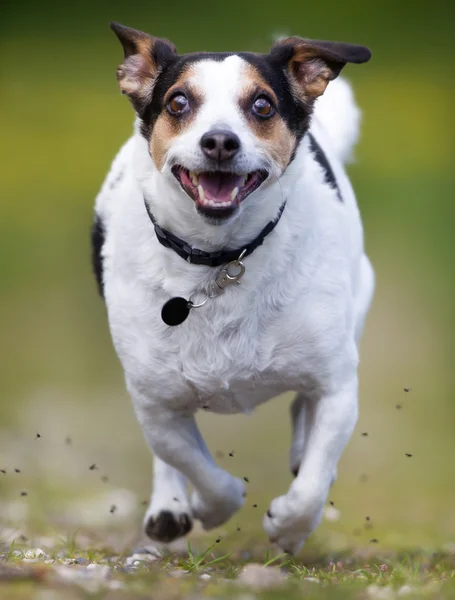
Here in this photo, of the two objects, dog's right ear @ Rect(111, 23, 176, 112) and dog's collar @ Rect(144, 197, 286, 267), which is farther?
dog's right ear @ Rect(111, 23, 176, 112)

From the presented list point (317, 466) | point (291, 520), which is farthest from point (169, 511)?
point (317, 466)

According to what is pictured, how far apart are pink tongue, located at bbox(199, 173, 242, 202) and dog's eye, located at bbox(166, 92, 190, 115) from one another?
0.27 m

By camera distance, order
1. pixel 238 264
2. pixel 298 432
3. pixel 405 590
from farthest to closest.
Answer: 1. pixel 298 432
2. pixel 238 264
3. pixel 405 590

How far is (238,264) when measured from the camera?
17.1 feet

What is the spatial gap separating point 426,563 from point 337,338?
1041 mm

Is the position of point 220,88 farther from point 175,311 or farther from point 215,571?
point 215,571

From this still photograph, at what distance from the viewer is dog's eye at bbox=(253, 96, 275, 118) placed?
5.02m

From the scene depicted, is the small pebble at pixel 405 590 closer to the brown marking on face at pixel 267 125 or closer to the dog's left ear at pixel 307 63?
the brown marking on face at pixel 267 125

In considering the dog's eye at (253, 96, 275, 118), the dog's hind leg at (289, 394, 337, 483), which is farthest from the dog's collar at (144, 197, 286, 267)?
the dog's hind leg at (289, 394, 337, 483)

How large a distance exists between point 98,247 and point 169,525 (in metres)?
1.30

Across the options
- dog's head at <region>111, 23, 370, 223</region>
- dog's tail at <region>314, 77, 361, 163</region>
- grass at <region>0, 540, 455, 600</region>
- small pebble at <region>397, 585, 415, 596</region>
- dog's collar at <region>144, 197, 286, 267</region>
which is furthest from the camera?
dog's tail at <region>314, 77, 361, 163</region>

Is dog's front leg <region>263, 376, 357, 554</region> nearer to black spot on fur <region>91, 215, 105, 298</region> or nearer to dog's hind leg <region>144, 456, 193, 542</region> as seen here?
dog's hind leg <region>144, 456, 193, 542</region>

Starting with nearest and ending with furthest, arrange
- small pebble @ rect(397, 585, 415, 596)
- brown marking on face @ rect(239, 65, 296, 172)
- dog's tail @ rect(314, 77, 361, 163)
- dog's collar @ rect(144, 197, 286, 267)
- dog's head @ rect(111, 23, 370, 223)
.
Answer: small pebble @ rect(397, 585, 415, 596) < dog's head @ rect(111, 23, 370, 223) < brown marking on face @ rect(239, 65, 296, 172) < dog's collar @ rect(144, 197, 286, 267) < dog's tail @ rect(314, 77, 361, 163)

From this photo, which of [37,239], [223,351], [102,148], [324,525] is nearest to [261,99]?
[223,351]
